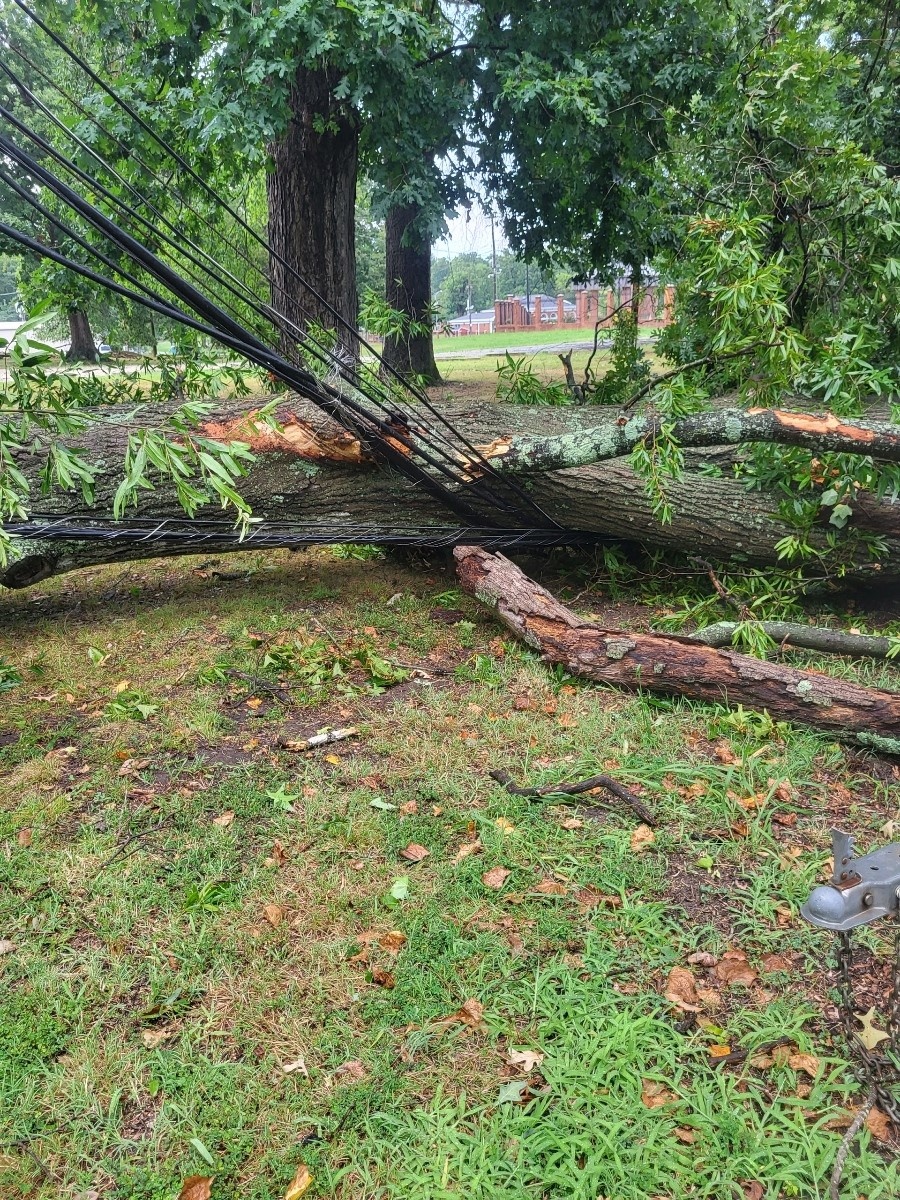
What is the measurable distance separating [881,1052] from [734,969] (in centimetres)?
41

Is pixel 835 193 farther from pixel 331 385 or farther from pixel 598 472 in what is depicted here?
pixel 331 385

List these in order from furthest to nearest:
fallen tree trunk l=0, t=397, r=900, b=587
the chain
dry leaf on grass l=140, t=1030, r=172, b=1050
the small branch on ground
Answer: fallen tree trunk l=0, t=397, r=900, b=587, the small branch on ground, dry leaf on grass l=140, t=1030, r=172, b=1050, the chain

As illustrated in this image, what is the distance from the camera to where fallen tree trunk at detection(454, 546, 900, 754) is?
3.38 metres

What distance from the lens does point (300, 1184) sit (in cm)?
185

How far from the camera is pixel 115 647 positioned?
443 cm

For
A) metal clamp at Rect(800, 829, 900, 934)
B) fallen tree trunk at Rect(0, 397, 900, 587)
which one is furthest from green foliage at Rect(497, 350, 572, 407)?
metal clamp at Rect(800, 829, 900, 934)

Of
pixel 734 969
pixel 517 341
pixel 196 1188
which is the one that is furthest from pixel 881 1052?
pixel 517 341

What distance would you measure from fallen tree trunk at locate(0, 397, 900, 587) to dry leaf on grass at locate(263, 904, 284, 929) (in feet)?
8.23

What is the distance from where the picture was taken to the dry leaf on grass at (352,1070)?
82.7 inches

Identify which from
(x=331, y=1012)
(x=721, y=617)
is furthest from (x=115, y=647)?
(x=721, y=617)

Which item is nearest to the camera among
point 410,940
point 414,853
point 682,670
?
point 410,940

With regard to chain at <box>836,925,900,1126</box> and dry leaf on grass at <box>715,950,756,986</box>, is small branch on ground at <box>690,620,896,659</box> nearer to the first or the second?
dry leaf on grass at <box>715,950,756,986</box>

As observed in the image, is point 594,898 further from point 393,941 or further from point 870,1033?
point 870,1033

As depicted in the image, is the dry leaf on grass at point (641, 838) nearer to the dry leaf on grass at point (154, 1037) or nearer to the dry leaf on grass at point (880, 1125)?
the dry leaf on grass at point (880, 1125)
